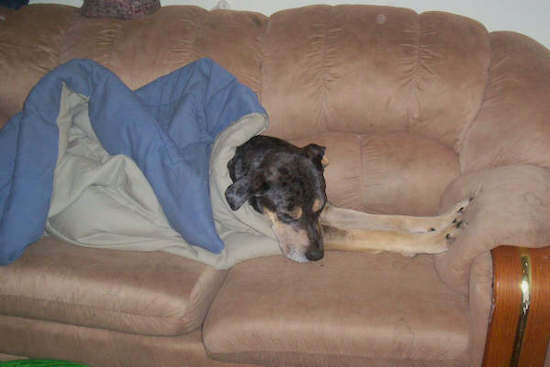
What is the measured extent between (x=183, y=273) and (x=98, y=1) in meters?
1.78

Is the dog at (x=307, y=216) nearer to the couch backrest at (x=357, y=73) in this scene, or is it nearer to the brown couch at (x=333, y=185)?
the brown couch at (x=333, y=185)

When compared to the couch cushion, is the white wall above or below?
above

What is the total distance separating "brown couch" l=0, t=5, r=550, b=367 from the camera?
156 cm

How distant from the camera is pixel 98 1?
2.41 metres

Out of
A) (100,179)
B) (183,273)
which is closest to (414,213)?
(183,273)

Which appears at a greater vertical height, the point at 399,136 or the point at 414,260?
the point at 399,136

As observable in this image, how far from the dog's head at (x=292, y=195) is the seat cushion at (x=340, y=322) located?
0.68ft

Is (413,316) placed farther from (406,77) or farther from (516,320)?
(406,77)

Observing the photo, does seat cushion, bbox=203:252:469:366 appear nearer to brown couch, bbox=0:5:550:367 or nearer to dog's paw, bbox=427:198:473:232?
brown couch, bbox=0:5:550:367

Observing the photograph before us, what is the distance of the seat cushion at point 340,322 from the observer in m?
1.49

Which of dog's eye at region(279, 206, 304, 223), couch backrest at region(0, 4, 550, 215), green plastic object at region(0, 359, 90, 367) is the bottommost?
green plastic object at region(0, 359, 90, 367)

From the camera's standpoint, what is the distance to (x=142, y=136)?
6.35ft

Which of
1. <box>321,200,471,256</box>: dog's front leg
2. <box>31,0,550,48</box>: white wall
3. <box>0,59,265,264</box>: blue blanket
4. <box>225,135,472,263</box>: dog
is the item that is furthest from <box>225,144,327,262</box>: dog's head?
<box>31,0,550,48</box>: white wall

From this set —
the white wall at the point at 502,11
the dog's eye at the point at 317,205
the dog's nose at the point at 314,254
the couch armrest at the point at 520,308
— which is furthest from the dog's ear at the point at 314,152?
the white wall at the point at 502,11
